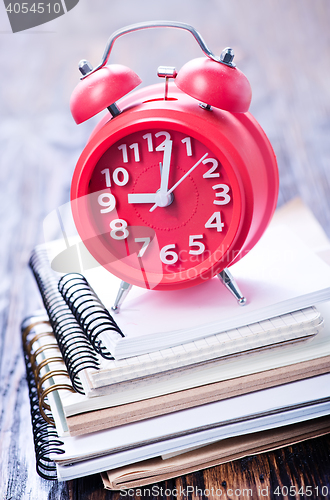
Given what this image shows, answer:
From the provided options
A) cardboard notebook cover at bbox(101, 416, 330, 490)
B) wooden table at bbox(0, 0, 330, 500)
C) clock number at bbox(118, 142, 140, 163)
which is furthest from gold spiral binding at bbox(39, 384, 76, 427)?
wooden table at bbox(0, 0, 330, 500)

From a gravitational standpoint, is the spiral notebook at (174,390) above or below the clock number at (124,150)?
below

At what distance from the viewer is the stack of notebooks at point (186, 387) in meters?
0.77

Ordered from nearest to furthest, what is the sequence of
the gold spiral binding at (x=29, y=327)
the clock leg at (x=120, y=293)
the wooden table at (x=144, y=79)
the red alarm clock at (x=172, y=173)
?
the red alarm clock at (x=172, y=173)
the clock leg at (x=120, y=293)
the gold spiral binding at (x=29, y=327)
the wooden table at (x=144, y=79)

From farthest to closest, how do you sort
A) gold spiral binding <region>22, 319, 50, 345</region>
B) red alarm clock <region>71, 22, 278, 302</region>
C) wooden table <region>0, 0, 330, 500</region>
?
wooden table <region>0, 0, 330, 500</region> < gold spiral binding <region>22, 319, 50, 345</region> < red alarm clock <region>71, 22, 278, 302</region>

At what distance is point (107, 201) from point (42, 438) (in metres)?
0.40

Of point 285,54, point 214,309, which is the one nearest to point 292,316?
point 214,309

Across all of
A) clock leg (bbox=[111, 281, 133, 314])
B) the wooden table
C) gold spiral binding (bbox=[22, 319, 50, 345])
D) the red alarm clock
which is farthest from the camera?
the wooden table

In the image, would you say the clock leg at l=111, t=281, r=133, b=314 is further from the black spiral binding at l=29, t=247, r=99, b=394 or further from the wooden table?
the wooden table

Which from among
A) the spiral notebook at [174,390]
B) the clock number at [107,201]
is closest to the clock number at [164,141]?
the clock number at [107,201]

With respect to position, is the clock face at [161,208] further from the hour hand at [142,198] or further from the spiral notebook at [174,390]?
the spiral notebook at [174,390]

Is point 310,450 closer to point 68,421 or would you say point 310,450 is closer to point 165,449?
point 165,449

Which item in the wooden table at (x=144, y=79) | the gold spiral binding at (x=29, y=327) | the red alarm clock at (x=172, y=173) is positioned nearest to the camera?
the red alarm clock at (x=172, y=173)

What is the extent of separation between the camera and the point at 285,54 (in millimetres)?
1534

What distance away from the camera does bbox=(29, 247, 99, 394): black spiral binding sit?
808 mm
